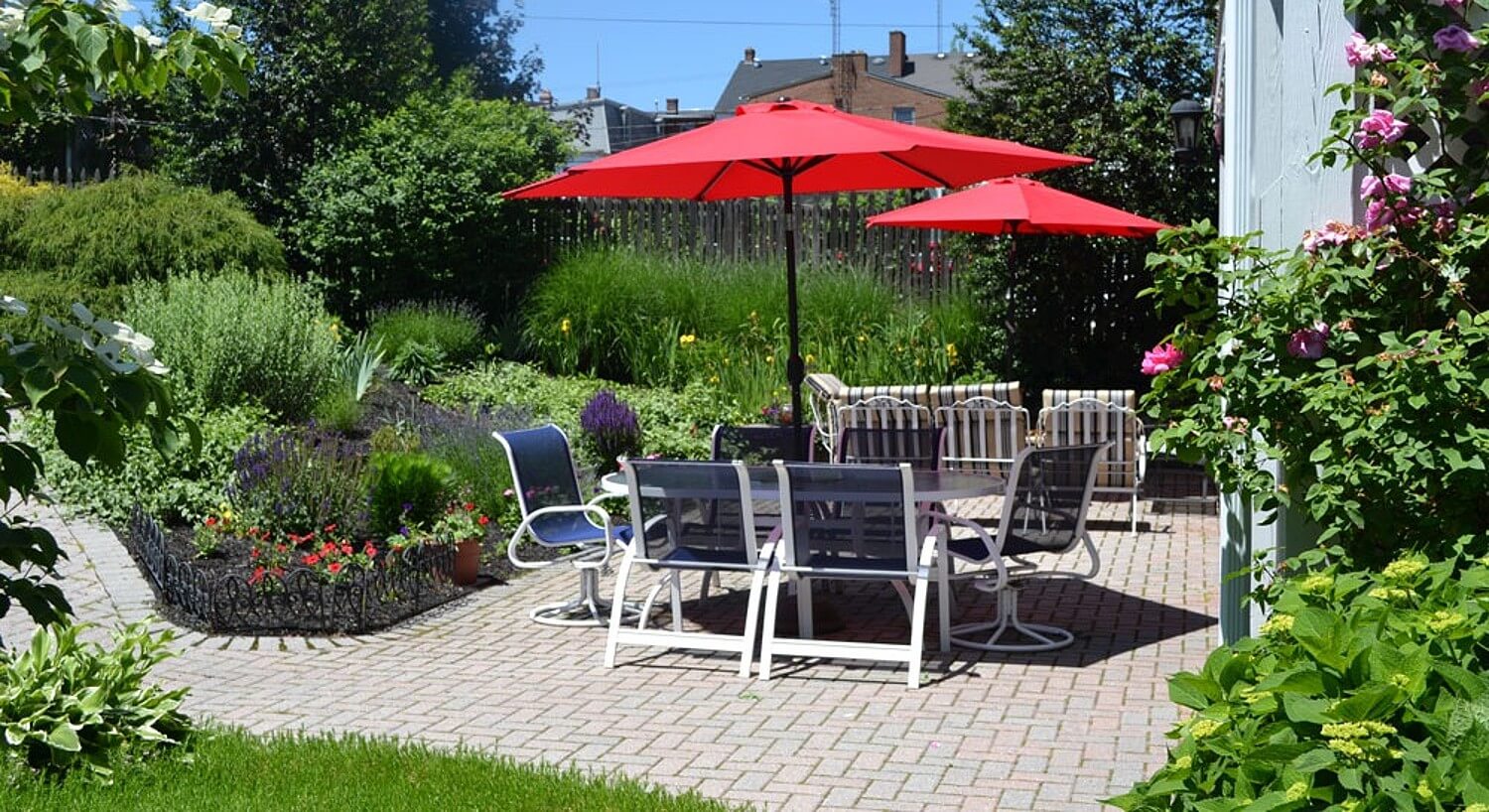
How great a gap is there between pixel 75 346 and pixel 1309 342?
2.71 metres

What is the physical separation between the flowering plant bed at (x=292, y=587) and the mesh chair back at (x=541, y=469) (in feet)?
2.29

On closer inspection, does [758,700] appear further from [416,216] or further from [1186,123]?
[416,216]

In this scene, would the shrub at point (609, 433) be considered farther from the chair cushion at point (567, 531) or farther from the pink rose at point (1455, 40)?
the pink rose at point (1455, 40)

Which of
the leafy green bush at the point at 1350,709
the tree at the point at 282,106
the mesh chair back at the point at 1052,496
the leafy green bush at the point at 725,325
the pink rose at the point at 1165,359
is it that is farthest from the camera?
the tree at the point at 282,106

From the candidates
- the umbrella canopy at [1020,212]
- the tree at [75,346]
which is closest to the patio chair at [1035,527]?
the tree at [75,346]

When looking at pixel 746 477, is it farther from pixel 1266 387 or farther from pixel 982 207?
pixel 982 207

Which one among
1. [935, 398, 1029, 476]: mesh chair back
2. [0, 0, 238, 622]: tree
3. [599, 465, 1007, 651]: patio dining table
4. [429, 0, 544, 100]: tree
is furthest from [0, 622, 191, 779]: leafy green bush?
[429, 0, 544, 100]: tree

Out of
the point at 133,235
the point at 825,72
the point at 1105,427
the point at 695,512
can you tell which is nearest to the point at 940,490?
the point at 695,512

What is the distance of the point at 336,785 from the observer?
15.8 feet

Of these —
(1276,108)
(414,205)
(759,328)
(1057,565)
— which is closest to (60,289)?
(414,205)

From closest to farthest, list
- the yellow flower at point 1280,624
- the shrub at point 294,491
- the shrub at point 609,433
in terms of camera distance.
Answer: the yellow flower at point 1280,624 → the shrub at point 294,491 → the shrub at point 609,433

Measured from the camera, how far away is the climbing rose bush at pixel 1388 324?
11.1ft

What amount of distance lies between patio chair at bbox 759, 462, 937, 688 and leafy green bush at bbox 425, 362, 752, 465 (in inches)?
188

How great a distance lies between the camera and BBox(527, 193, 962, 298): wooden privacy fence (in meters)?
16.5
